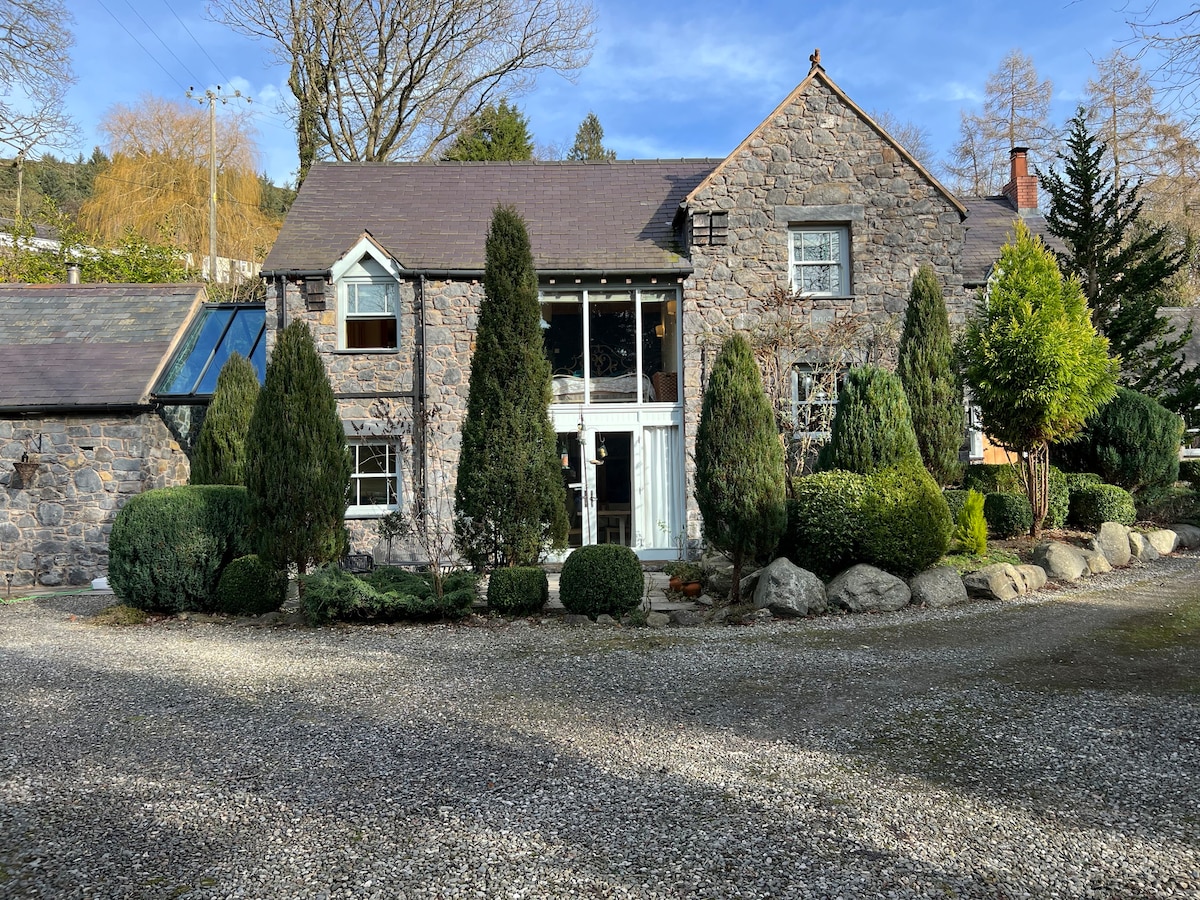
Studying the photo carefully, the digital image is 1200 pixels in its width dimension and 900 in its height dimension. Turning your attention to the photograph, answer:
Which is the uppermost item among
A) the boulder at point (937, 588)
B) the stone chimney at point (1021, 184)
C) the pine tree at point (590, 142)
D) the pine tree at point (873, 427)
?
the pine tree at point (590, 142)

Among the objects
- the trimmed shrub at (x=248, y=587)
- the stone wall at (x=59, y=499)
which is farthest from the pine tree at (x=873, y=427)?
the stone wall at (x=59, y=499)

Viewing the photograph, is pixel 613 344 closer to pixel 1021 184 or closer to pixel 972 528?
pixel 972 528

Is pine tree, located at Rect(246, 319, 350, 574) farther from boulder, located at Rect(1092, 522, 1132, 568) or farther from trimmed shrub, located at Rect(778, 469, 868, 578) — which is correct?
boulder, located at Rect(1092, 522, 1132, 568)

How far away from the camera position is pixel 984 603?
9.20 m

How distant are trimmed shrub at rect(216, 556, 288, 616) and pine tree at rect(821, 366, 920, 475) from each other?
21.6 feet

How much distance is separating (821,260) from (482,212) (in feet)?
20.8

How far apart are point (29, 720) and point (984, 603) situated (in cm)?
875

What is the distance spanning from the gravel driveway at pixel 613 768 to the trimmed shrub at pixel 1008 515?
4341mm

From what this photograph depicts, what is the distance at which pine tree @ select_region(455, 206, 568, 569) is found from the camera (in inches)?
364

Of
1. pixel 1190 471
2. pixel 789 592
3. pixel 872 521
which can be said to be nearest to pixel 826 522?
pixel 872 521

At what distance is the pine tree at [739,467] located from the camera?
9.12 metres

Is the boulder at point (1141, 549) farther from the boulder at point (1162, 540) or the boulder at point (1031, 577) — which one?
the boulder at point (1031, 577)

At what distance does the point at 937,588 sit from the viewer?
9.12m

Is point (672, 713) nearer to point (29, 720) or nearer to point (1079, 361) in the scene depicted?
point (29, 720)
